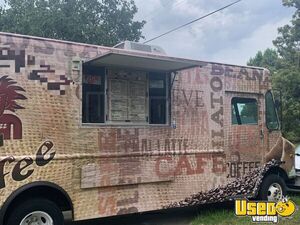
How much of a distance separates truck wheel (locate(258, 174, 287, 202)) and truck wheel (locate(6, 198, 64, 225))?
4.37 metres

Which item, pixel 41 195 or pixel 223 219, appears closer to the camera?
pixel 41 195

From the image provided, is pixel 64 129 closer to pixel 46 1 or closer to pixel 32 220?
Result: pixel 32 220

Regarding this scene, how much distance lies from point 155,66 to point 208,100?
1.47 m

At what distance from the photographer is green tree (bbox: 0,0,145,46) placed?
20766 mm

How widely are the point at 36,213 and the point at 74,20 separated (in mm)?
16525

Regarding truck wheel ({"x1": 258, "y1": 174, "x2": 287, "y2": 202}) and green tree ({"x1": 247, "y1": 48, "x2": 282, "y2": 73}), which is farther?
green tree ({"x1": 247, "y1": 48, "x2": 282, "y2": 73})

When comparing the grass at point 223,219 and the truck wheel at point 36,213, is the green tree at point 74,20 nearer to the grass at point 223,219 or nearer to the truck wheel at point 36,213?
the grass at point 223,219

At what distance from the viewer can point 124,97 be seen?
6.87m

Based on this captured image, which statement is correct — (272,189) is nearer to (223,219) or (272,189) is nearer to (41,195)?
(223,219)

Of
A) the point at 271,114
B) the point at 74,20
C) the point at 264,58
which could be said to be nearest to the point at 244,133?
the point at 271,114

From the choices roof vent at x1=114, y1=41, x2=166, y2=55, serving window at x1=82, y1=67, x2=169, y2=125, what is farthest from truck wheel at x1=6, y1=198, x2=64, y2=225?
roof vent at x1=114, y1=41, x2=166, y2=55

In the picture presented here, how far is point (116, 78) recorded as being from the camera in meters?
6.80

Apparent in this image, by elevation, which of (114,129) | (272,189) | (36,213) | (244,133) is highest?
(114,129)

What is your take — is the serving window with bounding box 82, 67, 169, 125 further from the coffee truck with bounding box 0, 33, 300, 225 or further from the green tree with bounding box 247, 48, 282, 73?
the green tree with bounding box 247, 48, 282, 73
